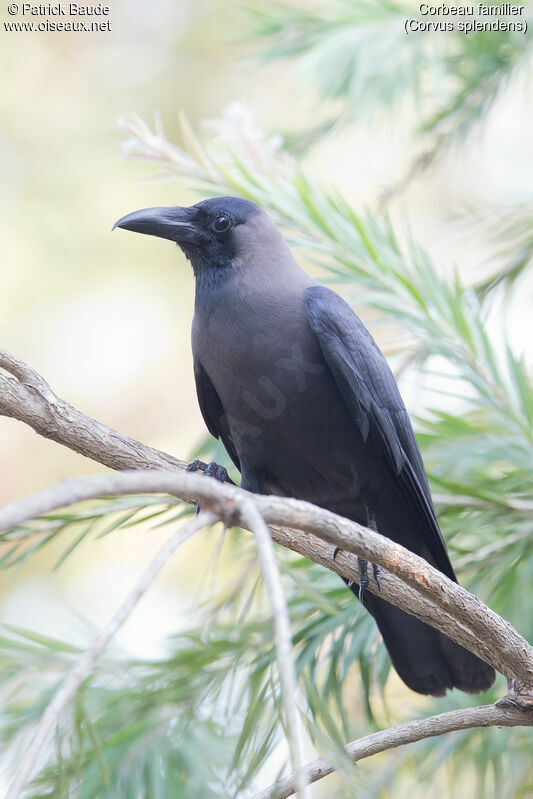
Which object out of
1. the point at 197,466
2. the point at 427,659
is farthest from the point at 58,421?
the point at 427,659

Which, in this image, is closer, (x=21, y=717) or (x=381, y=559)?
(x=381, y=559)

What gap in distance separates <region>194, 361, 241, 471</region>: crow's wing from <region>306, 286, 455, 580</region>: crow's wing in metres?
0.48

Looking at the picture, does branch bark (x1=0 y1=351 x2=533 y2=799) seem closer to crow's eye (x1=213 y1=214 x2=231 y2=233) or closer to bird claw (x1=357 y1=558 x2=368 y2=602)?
bird claw (x1=357 y1=558 x2=368 y2=602)

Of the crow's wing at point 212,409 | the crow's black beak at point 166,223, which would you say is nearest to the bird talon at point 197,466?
the crow's wing at point 212,409

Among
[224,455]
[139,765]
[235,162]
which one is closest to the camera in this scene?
[139,765]

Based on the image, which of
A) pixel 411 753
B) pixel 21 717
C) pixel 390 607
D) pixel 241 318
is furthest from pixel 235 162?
pixel 411 753

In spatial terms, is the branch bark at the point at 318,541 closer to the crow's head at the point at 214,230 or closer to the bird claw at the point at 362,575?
the bird claw at the point at 362,575

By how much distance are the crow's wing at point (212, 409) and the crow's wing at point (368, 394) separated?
0.48 metres

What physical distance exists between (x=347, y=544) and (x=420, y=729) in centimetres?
63

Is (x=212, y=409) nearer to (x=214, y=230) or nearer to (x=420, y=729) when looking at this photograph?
(x=214, y=230)

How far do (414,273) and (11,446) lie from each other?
5.40 metres

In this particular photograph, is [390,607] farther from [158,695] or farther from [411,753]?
[158,695]

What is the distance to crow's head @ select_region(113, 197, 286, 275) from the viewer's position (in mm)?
3229

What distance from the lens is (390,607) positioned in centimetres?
288
